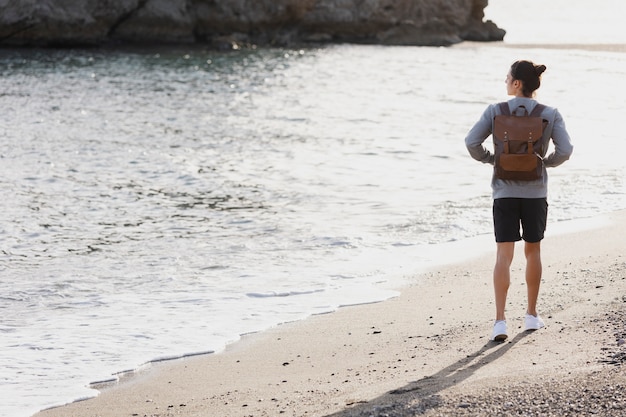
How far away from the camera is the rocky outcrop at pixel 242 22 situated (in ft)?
169

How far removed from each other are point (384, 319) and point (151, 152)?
11.5 metres

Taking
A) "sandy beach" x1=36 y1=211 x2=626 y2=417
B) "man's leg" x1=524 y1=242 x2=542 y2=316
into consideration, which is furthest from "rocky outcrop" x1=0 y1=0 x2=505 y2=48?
"man's leg" x1=524 y1=242 x2=542 y2=316

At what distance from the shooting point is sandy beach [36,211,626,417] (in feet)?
14.0

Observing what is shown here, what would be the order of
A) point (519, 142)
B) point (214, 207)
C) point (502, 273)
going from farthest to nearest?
1. point (214, 207)
2. point (502, 273)
3. point (519, 142)

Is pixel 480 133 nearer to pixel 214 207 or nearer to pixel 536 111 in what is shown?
pixel 536 111

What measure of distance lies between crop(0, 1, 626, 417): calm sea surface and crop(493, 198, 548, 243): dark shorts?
194cm

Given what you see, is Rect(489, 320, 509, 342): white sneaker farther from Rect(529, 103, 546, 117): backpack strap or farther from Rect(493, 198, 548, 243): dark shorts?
Rect(529, 103, 546, 117): backpack strap

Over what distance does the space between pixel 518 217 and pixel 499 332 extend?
703 mm

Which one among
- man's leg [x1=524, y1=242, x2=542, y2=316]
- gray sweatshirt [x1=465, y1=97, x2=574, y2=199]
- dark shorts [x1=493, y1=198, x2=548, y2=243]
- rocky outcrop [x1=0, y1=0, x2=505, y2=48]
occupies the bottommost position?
man's leg [x1=524, y1=242, x2=542, y2=316]

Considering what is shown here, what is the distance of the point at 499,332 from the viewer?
5508 mm

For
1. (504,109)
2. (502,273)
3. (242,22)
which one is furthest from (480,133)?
(242,22)

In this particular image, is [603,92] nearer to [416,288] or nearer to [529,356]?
[416,288]

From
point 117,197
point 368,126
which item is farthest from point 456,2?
point 117,197

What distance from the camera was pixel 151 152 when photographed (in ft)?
57.1
